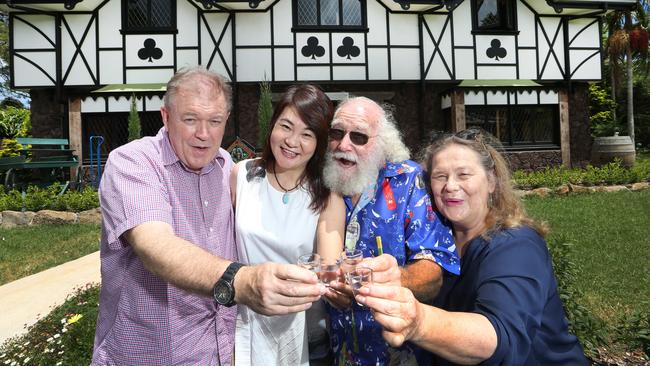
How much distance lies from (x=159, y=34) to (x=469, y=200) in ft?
36.8

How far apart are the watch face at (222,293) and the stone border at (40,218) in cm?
788

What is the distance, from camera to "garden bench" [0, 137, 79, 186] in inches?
370

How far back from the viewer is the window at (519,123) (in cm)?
1277

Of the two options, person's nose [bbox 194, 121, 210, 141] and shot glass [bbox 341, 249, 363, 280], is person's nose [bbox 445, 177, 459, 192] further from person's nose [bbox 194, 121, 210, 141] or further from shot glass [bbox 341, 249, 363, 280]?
person's nose [bbox 194, 121, 210, 141]

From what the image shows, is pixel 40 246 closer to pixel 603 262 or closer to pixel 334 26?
pixel 603 262

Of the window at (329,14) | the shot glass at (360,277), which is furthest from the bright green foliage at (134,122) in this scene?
the shot glass at (360,277)

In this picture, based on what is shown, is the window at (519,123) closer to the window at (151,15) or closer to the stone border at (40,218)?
the window at (151,15)

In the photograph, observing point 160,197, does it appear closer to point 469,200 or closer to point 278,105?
point 278,105

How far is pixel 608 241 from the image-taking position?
237 inches

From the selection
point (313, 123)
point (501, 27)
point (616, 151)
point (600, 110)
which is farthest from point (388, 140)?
point (600, 110)

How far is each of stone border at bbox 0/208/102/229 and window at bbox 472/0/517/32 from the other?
11091 mm

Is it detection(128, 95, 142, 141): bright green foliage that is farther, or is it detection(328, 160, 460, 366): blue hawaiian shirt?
detection(128, 95, 142, 141): bright green foliage

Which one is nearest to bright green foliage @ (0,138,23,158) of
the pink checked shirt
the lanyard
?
the pink checked shirt

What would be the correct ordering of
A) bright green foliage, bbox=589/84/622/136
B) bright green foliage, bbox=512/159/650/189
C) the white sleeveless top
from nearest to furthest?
the white sleeveless top
bright green foliage, bbox=512/159/650/189
bright green foliage, bbox=589/84/622/136
